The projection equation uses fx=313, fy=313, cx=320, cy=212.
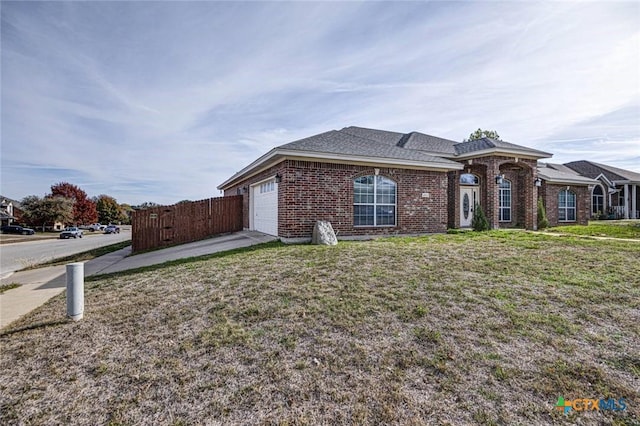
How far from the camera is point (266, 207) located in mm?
13031

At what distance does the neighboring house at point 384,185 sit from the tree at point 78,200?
168ft

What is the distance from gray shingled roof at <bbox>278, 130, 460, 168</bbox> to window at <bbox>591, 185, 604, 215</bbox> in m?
20.4

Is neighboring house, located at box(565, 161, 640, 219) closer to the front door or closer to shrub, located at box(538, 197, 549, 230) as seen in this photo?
shrub, located at box(538, 197, 549, 230)

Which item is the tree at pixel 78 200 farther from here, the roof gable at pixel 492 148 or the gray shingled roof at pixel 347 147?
the roof gable at pixel 492 148

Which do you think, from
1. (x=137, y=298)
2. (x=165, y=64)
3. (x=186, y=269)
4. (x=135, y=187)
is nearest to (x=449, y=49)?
(x=165, y=64)

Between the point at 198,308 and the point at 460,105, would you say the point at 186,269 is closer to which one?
the point at 198,308

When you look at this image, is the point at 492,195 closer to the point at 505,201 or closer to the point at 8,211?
the point at 505,201

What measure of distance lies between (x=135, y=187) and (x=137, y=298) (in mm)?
60763

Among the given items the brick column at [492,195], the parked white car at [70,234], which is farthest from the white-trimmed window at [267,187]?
the parked white car at [70,234]

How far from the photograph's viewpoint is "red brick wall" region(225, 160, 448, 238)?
410 inches

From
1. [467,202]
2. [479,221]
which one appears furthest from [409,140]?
[479,221]

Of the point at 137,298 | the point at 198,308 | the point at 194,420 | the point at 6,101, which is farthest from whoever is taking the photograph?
the point at 6,101

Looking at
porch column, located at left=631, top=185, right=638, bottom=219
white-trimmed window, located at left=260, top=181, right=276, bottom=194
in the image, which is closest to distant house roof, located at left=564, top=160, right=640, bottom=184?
porch column, located at left=631, top=185, right=638, bottom=219

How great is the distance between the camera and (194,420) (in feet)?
8.20
